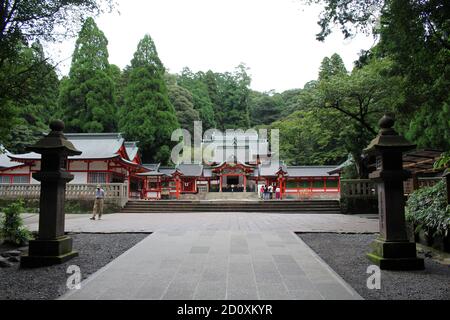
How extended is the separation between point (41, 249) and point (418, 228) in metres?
8.17

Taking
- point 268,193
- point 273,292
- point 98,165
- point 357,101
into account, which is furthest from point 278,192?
point 273,292

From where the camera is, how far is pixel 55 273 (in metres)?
5.23

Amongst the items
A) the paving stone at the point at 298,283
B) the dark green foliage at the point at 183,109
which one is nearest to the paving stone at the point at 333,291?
the paving stone at the point at 298,283

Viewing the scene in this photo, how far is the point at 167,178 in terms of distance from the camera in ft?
110

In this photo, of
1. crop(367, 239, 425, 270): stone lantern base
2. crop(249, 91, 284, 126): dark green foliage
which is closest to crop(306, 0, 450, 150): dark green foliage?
crop(367, 239, 425, 270): stone lantern base

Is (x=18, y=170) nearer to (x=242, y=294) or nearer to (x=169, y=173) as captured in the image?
(x=169, y=173)

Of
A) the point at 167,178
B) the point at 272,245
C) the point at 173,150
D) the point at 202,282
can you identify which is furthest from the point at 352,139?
the point at 173,150

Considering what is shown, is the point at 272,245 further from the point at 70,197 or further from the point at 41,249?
the point at 70,197

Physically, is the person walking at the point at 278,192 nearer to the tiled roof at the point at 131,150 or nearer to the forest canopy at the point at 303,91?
the forest canopy at the point at 303,91

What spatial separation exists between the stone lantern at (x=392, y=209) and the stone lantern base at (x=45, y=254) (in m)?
5.57

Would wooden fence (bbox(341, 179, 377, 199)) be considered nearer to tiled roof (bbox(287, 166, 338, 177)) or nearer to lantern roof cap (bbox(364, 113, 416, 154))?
lantern roof cap (bbox(364, 113, 416, 154))

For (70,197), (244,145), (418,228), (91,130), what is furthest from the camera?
(244,145)

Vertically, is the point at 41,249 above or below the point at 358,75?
below
